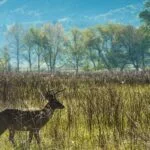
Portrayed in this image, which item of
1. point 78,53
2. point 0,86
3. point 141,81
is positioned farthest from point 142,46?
point 0,86

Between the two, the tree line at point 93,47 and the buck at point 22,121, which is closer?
the buck at point 22,121

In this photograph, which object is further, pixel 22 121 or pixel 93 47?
pixel 93 47

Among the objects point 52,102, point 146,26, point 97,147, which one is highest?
point 146,26

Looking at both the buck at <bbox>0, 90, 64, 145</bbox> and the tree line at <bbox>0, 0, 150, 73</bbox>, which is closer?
the buck at <bbox>0, 90, 64, 145</bbox>

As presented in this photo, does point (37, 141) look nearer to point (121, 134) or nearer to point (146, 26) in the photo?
point (121, 134)

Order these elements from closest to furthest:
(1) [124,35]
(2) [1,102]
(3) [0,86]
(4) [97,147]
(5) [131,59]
A: (4) [97,147] → (2) [1,102] → (3) [0,86] → (5) [131,59] → (1) [124,35]

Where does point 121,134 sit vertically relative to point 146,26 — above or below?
below

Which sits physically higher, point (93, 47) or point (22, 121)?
point (93, 47)

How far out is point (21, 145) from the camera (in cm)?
894

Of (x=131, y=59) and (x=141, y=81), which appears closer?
(x=141, y=81)

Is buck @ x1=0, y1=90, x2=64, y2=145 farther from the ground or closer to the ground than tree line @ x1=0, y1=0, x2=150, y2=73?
closer to the ground

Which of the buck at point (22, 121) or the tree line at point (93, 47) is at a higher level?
the tree line at point (93, 47)

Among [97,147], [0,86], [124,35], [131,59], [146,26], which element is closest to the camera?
[97,147]

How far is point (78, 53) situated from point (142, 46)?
20198 millimetres
